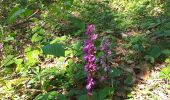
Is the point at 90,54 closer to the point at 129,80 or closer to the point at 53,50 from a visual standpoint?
the point at 53,50

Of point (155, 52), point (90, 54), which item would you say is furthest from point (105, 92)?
point (155, 52)

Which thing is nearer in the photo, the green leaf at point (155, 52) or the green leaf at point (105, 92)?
the green leaf at point (105, 92)

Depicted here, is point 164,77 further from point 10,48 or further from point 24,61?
point 10,48

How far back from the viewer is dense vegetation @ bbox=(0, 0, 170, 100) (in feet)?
10.8

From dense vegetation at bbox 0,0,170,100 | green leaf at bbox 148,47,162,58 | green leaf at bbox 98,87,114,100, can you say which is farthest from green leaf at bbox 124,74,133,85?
green leaf at bbox 148,47,162,58

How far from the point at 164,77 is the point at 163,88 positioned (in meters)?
0.17

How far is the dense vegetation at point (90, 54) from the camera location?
10.8ft

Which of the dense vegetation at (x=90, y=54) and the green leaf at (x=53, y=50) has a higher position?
the green leaf at (x=53, y=50)

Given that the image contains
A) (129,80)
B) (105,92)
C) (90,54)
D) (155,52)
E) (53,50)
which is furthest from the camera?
(155,52)

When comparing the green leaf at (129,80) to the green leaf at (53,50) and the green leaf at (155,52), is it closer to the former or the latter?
the green leaf at (155,52)

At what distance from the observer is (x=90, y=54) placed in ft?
8.06

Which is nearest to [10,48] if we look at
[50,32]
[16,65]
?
[16,65]

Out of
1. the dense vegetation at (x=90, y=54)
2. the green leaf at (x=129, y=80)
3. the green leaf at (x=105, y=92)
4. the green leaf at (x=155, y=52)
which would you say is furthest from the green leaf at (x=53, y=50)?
the green leaf at (x=155, y=52)

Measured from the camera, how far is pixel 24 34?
4.91m
